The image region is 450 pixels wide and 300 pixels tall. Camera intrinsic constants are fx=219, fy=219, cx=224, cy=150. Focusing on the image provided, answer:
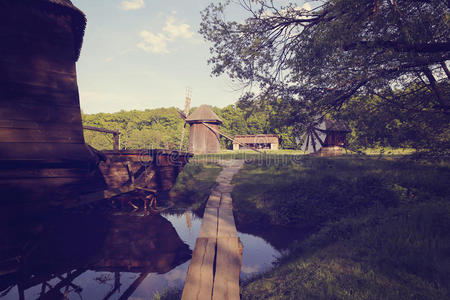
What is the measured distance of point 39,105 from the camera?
18.6ft

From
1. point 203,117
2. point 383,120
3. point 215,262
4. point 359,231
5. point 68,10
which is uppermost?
point 68,10

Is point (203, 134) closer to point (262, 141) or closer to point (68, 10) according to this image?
point (262, 141)

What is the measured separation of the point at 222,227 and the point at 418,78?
6383 mm

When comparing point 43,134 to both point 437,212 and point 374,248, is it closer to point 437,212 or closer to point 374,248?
point 374,248

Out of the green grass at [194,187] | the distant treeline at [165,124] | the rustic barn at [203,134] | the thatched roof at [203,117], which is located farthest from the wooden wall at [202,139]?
the green grass at [194,187]

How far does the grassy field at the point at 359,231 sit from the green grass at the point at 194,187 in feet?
6.11

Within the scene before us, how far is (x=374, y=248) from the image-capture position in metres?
4.23

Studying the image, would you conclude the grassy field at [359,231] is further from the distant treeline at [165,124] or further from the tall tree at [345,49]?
the distant treeline at [165,124]

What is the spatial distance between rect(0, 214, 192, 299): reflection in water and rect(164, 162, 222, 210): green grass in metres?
3.24

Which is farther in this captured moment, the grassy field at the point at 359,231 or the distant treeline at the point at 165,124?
the distant treeline at the point at 165,124

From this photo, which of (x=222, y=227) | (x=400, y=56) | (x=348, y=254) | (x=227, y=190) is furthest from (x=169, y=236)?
(x=400, y=56)

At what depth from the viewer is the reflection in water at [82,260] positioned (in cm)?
465

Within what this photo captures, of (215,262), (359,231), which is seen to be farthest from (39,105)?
(359,231)

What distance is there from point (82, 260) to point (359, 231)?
7.01 meters
